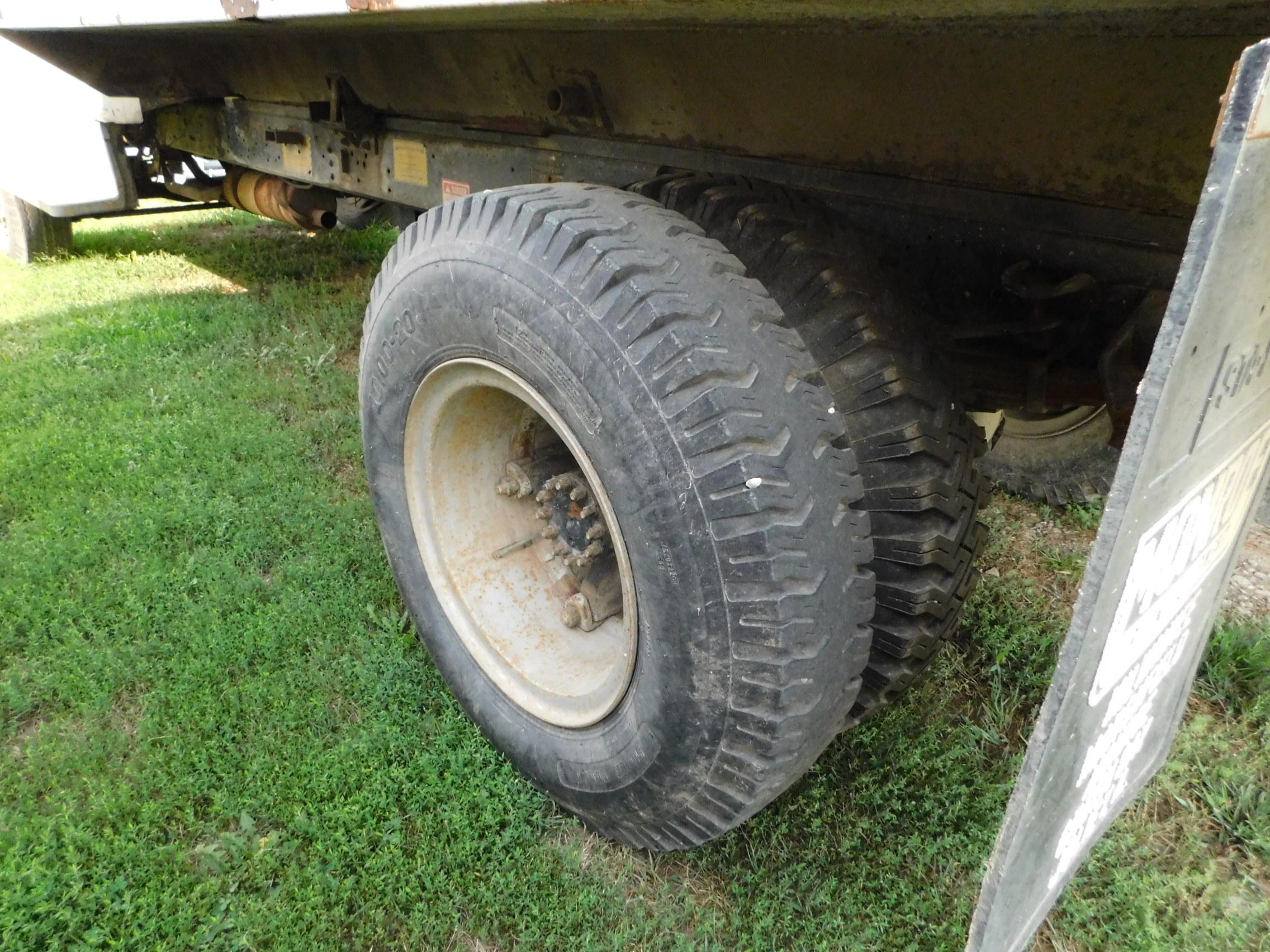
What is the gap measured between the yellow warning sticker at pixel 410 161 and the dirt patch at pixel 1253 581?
284 centimetres

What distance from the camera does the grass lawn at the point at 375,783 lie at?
1718 millimetres

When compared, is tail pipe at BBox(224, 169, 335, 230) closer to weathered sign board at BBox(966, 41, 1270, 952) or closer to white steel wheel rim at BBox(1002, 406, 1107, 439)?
white steel wheel rim at BBox(1002, 406, 1107, 439)

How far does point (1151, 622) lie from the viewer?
1.09 meters

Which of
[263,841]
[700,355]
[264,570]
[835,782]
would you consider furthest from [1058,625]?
[264,570]

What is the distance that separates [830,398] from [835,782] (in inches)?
40.8

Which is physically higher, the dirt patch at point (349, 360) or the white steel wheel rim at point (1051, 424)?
the white steel wheel rim at point (1051, 424)

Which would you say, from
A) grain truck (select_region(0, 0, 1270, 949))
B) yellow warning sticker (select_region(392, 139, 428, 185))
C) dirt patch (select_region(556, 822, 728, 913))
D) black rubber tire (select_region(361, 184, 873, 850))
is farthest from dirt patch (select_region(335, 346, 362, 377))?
dirt patch (select_region(556, 822, 728, 913))

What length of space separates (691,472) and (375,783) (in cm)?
120

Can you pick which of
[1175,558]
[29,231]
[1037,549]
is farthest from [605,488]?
[29,231]

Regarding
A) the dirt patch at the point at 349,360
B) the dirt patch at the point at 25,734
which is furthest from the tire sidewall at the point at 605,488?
the dirt patch at the point at 349,360

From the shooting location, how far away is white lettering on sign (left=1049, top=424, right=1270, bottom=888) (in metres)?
0.99

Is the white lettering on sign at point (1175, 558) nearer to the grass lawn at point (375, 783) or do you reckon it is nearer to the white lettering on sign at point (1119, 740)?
the white lettering on sign at point (1119, 740)

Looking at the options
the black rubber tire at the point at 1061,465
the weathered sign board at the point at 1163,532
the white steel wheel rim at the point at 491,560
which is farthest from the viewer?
the black rubber tire at the point at 1061,465

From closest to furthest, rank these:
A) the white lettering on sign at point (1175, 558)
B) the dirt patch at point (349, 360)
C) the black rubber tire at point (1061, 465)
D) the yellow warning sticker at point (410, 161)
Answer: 1. the white lettering on sign at point (1175, 558)
2. the yellow warning sticker at point (410, 161)
3. the black rubber tire at point (1061, 465)
4. the dirt patch at point (349, 360)
